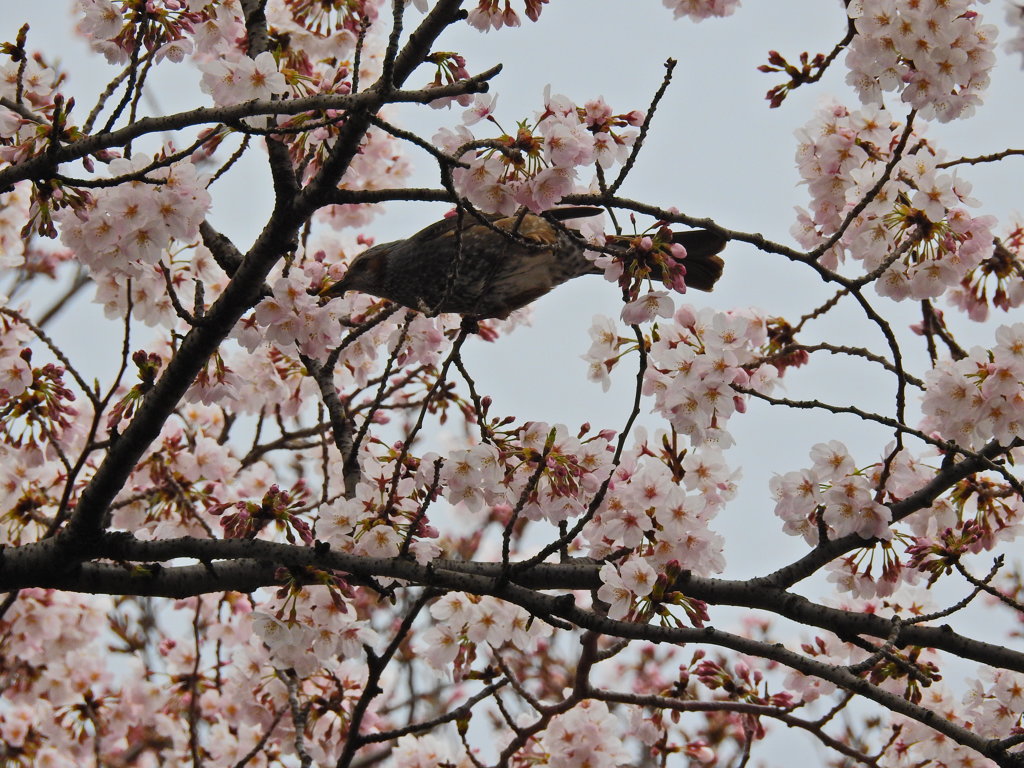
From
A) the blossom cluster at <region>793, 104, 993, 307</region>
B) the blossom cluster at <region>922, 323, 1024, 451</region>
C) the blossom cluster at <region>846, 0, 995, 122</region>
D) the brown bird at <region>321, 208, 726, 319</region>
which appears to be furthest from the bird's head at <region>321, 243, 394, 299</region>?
the blossom cluster at <region>922, 323, 1024, 451</region>

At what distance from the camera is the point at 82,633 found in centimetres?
531

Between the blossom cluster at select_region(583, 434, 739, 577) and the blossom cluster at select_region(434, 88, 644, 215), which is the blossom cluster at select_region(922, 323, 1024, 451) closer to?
the blossom cluster at select_region(583, 434, 739, 577)

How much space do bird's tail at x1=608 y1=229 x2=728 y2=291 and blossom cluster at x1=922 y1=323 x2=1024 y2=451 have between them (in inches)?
43.7

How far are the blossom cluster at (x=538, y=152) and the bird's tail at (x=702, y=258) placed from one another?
1.26 meters

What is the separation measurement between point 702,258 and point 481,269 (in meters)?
0.87

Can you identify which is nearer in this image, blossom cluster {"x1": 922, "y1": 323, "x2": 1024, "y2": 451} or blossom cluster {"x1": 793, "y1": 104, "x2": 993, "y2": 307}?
blossom cluster {"x1": 922, "y1": 323, "x2": 1024, "y2": 451}

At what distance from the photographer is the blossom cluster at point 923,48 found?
114 inches

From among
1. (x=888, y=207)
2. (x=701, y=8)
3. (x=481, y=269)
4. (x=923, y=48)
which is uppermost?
(x=701, y=8)

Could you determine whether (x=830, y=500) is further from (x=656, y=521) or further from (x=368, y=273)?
(x=368, y=273)

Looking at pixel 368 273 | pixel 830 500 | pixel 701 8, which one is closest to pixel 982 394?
pixel 830 500

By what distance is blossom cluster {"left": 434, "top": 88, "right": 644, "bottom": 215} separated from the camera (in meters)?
2.55

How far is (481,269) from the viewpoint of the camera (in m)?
4.11

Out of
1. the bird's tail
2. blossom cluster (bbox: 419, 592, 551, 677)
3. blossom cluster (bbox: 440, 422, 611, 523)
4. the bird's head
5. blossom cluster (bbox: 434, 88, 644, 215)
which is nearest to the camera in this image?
blossom cluster (bbox: 434, 88, 644, 215)

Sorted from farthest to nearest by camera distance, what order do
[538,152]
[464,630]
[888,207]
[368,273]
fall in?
[368,273] < [464,630] < [888,207] < [538,152]
